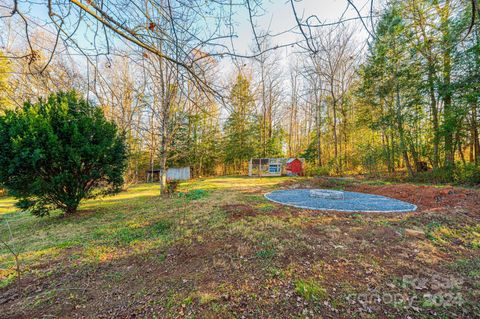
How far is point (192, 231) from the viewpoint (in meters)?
3.44

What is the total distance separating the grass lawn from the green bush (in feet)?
2.92

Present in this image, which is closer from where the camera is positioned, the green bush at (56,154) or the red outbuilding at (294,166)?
the green bush at (56,154)

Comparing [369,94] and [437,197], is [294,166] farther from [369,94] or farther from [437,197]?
[437,197]

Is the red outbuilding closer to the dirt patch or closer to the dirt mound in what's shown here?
the dirt patch

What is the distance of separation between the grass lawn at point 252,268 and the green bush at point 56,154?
89cm

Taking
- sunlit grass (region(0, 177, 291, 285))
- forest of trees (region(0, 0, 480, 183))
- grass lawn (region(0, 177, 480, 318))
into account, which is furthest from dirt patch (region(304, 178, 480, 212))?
sunlit grass (region(0, 177, 291, 285))

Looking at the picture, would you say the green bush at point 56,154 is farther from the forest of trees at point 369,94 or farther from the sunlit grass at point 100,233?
the sunlit grass at point 100,233

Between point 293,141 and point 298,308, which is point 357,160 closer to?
point 293,141

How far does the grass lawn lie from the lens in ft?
5.43

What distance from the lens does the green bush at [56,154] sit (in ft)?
12.9

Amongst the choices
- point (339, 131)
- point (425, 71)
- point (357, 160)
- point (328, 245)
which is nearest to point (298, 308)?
point (328, 245)

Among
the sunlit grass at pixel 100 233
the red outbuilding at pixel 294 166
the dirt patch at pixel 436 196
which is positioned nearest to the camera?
the sunlit grass at pixel 100 233

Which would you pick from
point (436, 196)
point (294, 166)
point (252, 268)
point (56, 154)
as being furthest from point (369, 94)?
point (56, 154)

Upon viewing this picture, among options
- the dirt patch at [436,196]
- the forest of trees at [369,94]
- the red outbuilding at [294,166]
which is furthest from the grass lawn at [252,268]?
the red outbuilding at [294,166]
